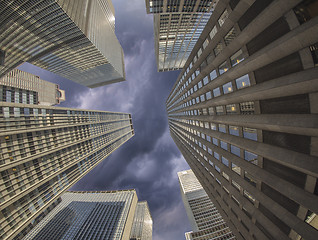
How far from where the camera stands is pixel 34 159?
159 feet

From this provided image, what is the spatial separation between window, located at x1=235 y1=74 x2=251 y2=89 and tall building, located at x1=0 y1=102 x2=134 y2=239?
2381 inches

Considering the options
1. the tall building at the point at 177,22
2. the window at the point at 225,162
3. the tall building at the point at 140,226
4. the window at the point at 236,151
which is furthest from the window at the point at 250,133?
the tall building at the point at 140,226

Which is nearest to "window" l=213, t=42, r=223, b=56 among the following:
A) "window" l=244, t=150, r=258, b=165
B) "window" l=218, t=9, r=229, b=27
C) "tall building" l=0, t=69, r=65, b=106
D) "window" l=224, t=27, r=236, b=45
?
"window" l=224, t=27, r=236, b=45

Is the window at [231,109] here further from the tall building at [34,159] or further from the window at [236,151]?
the tall building at [34,159]

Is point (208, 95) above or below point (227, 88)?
above

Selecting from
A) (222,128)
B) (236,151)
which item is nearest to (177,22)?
(222,128)

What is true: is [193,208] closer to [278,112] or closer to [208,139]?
[208,139]

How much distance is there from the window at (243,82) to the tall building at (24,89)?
484 ft

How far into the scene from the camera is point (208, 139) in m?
31.1

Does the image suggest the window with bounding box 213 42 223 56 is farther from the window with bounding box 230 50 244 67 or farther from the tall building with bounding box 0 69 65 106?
the tall building with bounding box 0 69 65 106

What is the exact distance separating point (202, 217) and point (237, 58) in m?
155

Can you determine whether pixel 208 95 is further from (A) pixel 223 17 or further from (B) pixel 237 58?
(A) pixel 223 17

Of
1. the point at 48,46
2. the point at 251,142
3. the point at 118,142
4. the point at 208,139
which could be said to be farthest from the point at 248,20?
the point at 118,142

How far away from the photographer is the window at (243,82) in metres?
14.9
